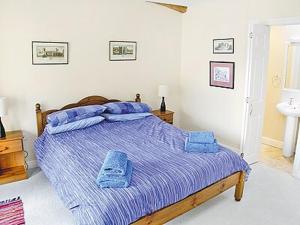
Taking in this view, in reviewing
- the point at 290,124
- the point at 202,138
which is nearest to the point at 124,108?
the point at 202,138

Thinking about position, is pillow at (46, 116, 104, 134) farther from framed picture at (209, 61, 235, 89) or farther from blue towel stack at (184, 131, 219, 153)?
framed picture at (209, 61, 235, 89)

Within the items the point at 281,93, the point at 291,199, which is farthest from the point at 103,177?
the point at 281,93

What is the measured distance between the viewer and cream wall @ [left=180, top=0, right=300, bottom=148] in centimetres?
380

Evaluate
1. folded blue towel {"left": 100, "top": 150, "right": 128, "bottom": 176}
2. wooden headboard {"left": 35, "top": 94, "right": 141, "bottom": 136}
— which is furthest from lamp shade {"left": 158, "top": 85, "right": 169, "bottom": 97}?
folded blue towel {"left": 100, "top": 150, "right": 128, "bottom": 176}

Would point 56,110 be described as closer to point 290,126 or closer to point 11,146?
point 11,146

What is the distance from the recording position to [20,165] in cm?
366

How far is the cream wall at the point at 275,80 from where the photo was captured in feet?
15.1

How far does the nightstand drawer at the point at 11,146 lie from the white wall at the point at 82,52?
15.6 inches

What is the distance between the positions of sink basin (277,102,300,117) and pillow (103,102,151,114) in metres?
2.22

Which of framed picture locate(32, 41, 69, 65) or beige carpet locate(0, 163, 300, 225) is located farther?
framed picture locate(32, 41, 69, 65)

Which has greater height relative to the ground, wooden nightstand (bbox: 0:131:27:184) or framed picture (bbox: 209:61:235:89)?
framed picture (bbox: 209:61:235:89)

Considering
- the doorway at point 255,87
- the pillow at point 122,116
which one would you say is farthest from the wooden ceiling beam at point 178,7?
the pillow at point 122,116

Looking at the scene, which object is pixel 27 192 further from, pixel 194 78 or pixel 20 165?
pixel 194 78

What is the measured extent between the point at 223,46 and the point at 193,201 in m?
2.69
